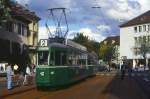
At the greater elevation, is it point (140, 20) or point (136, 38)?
point (140, 20)

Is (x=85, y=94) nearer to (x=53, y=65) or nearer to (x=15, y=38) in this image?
(x=53, y=65)

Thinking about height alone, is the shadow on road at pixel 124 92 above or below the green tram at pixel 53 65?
below

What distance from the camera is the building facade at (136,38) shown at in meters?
132

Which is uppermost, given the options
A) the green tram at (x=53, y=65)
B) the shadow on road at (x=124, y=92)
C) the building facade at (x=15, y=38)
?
the building facade at (x=15, y=38)

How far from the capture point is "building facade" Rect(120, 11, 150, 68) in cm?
13212

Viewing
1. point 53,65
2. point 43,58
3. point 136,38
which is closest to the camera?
point 53,65

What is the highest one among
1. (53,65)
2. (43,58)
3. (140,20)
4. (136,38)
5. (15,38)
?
(140,20)

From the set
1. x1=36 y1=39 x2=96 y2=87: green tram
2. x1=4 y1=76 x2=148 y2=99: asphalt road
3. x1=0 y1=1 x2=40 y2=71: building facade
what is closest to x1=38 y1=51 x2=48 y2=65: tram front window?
x1=36 y1=39 x2=96 y2=87: green tram

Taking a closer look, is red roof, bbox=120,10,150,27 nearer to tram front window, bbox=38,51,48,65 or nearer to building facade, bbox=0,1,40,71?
building facade, bbox=0,1,40,71

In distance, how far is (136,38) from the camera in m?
142

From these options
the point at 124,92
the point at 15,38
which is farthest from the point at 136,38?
the point at 124,92

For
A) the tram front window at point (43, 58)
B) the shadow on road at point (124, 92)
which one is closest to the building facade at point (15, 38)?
the shadow on road at point (124, 92)

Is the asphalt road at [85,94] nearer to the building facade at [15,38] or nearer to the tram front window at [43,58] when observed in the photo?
the tram front window at [43,58]

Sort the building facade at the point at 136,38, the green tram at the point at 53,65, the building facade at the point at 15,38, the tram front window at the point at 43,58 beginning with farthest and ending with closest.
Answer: the building facade at the point at 136,38 → the building facade at the point at 15,38 → the tram front window at the point at 43,58 → the green tram at the point at 53,65
